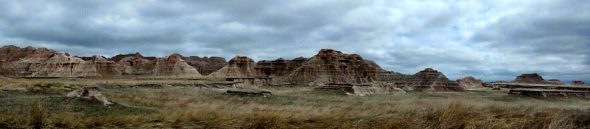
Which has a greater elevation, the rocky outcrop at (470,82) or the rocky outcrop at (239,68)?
the rocky outcrop at (239,68)

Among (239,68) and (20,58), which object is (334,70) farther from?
(20,58)

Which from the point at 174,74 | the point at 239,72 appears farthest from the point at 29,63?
the point at 239,72

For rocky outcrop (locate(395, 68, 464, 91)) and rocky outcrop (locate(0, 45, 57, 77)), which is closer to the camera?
rocky outcrop (locate(395, 68, 464, 91))

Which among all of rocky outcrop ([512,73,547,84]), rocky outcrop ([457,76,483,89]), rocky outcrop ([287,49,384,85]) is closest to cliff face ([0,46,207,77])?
rocky outcrop ([287,49,384,85])

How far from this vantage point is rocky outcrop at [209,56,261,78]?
138 meters

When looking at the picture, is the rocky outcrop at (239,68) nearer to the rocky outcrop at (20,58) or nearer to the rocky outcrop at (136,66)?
the rocky outcrop at (136,66)

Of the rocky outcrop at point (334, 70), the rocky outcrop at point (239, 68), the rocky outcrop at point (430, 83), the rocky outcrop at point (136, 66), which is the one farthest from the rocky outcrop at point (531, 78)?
the rocky outcrop at point (136, 66)

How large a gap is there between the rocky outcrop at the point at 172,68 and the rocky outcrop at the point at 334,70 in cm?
4933

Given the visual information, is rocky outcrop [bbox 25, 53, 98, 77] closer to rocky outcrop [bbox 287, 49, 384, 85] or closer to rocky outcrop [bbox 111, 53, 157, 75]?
rocky outcrop [bbox 111, 53, 157, 75]

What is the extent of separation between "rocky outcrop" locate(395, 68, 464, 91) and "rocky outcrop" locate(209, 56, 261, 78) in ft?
186

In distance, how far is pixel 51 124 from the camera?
9.38 meters

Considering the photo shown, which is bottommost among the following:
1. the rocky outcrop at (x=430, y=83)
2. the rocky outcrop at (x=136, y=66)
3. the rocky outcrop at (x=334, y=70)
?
the rocky outcrop at (x=430, y=83)

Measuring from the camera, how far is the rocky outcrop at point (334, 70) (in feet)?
343

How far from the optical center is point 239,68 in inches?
5561
